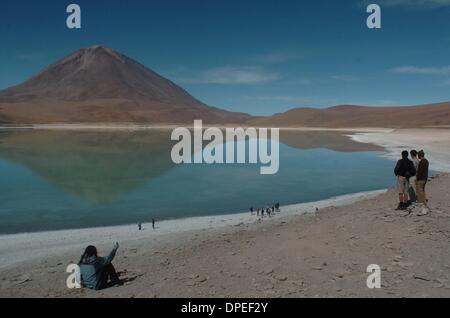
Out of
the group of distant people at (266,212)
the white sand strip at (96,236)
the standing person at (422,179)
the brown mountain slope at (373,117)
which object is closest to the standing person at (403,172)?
the standing person at (422,179)

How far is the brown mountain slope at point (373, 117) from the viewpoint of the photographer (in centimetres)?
11875

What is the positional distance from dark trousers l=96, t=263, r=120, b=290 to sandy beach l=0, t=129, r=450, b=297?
0.77 ft

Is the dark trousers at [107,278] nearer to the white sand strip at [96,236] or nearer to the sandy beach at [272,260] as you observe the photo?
the sandy beach at [272,260]

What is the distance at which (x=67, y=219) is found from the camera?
16.0 m

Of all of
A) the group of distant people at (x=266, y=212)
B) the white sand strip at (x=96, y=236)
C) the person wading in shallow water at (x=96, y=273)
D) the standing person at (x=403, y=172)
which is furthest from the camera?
the group of distant people at (x=266, y=212)

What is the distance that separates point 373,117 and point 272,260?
154752 mm

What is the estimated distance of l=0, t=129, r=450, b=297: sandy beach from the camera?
252 inches

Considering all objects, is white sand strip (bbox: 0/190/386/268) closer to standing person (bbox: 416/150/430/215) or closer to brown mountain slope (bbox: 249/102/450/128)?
standing person (bbox: 416/150/430/215)

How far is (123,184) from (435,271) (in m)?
20.0

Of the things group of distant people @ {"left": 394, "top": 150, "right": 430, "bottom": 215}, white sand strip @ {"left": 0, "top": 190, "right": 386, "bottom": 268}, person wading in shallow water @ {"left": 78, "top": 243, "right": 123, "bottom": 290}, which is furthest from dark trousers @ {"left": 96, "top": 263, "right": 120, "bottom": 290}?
group of distant people @ {"left": 394, "top": 150, "right": 430, "bottom": 215}

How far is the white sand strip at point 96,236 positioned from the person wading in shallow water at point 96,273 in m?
3.80
